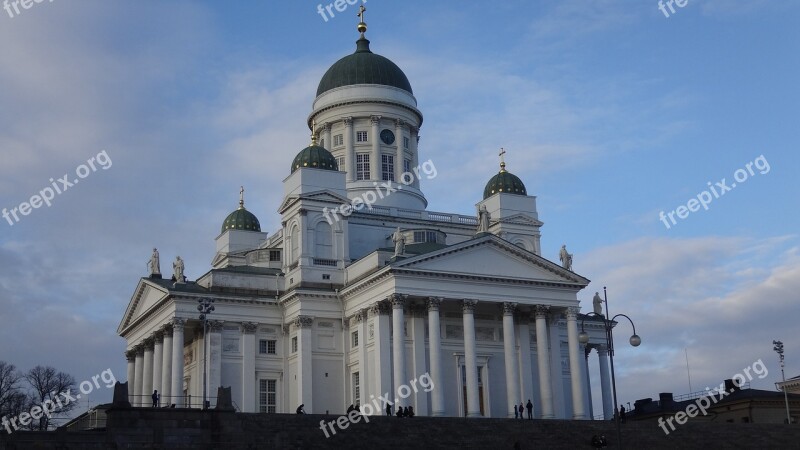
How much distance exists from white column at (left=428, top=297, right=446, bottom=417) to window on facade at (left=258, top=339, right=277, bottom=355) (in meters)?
10.1

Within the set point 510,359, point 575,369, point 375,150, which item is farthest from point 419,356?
point 375,150

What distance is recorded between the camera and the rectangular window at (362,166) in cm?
6625

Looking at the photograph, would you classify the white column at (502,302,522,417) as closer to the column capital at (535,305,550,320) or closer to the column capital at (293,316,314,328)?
the column capital at (535,305,550,320)

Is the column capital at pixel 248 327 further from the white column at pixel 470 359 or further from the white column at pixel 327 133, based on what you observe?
the white column at pixel 327 133

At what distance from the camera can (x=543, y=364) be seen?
5356 centimetres

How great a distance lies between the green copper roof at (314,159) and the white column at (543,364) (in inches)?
588

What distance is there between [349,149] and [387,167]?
9.15ft

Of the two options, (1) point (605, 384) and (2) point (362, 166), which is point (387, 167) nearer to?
(2) point (362, 166)

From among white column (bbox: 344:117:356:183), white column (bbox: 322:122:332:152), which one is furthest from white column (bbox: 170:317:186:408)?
white column (bbox: 322:122:332:152)

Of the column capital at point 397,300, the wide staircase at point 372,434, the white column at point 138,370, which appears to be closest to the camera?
the wide staircase at point 372,434

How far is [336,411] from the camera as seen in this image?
180ft

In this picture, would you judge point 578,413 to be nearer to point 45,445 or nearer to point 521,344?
point 521,344

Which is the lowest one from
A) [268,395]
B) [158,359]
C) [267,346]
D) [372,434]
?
[372,434]

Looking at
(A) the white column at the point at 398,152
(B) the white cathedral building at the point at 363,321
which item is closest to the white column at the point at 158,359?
(B) the white cathedral building at the point at 363,321
